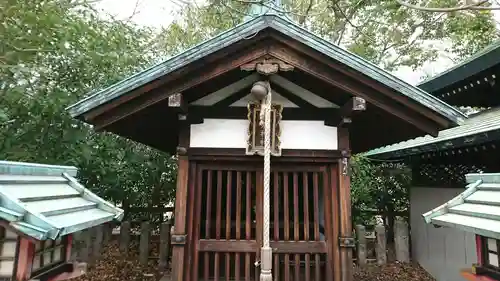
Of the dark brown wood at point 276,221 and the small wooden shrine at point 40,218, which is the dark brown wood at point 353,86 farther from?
the small wooden shrine at point 40,218

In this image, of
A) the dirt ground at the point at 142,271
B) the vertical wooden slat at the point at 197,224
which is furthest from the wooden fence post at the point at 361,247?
the vertical wooden slat at the point at 197,224

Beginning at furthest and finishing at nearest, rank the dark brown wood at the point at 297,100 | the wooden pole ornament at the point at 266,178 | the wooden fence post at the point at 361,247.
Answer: the wooden fence post at the point at 361,247 → the dark brown wood at the point at 297,100 → the wooden pole ornament at the point at 266,178

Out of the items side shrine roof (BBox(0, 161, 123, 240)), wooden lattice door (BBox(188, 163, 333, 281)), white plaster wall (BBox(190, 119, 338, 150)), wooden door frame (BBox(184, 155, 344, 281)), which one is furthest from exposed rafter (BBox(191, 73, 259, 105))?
side shrine roof (BBox(0, 161, 123, 240))

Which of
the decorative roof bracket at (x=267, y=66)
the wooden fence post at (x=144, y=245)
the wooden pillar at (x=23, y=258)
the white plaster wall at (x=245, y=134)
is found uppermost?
the decorative roof bracket at (x=267, y=66)

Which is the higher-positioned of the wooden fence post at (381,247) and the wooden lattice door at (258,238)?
the wooden lattice door at (258,238)

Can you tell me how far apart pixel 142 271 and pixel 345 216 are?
5702 mm

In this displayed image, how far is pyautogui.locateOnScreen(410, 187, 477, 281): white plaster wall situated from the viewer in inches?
248

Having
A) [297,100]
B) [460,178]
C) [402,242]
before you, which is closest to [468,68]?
[460,178]

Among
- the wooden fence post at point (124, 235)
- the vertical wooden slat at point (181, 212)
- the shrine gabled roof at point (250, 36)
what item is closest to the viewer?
the shrine gabled roof at point (250, 36)

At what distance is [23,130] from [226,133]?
15.1 feet

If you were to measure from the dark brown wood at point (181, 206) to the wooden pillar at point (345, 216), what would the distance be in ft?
5.95

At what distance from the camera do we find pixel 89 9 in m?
6.85

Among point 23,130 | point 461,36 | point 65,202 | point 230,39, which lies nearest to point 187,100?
point 230,39

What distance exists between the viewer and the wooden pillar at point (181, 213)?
3.68 metres
